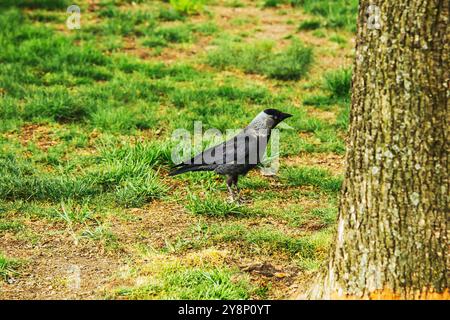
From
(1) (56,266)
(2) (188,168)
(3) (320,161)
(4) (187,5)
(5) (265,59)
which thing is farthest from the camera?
(4) (187,5)

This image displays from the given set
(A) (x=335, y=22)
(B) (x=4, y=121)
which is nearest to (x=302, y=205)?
(B) (x=4, y=121)

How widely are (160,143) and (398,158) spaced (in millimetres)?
3943

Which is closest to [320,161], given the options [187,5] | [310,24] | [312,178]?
[312,178]

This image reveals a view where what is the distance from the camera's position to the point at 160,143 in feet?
24.9

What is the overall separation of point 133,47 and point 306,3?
3.37m

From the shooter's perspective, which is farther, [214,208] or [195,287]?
[214,208]

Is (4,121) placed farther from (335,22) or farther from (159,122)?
(335,22)

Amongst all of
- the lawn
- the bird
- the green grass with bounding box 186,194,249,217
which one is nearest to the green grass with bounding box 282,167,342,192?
the lawn

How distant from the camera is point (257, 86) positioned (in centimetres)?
972

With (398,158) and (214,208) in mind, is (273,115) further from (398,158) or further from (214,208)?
(398,158)

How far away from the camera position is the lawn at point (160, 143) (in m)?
5.18

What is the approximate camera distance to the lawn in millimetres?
5184

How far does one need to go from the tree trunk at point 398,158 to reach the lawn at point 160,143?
721mm

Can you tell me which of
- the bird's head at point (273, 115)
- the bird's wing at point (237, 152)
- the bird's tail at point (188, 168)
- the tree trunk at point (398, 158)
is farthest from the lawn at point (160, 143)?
the tree trunk at point (398, 158)
